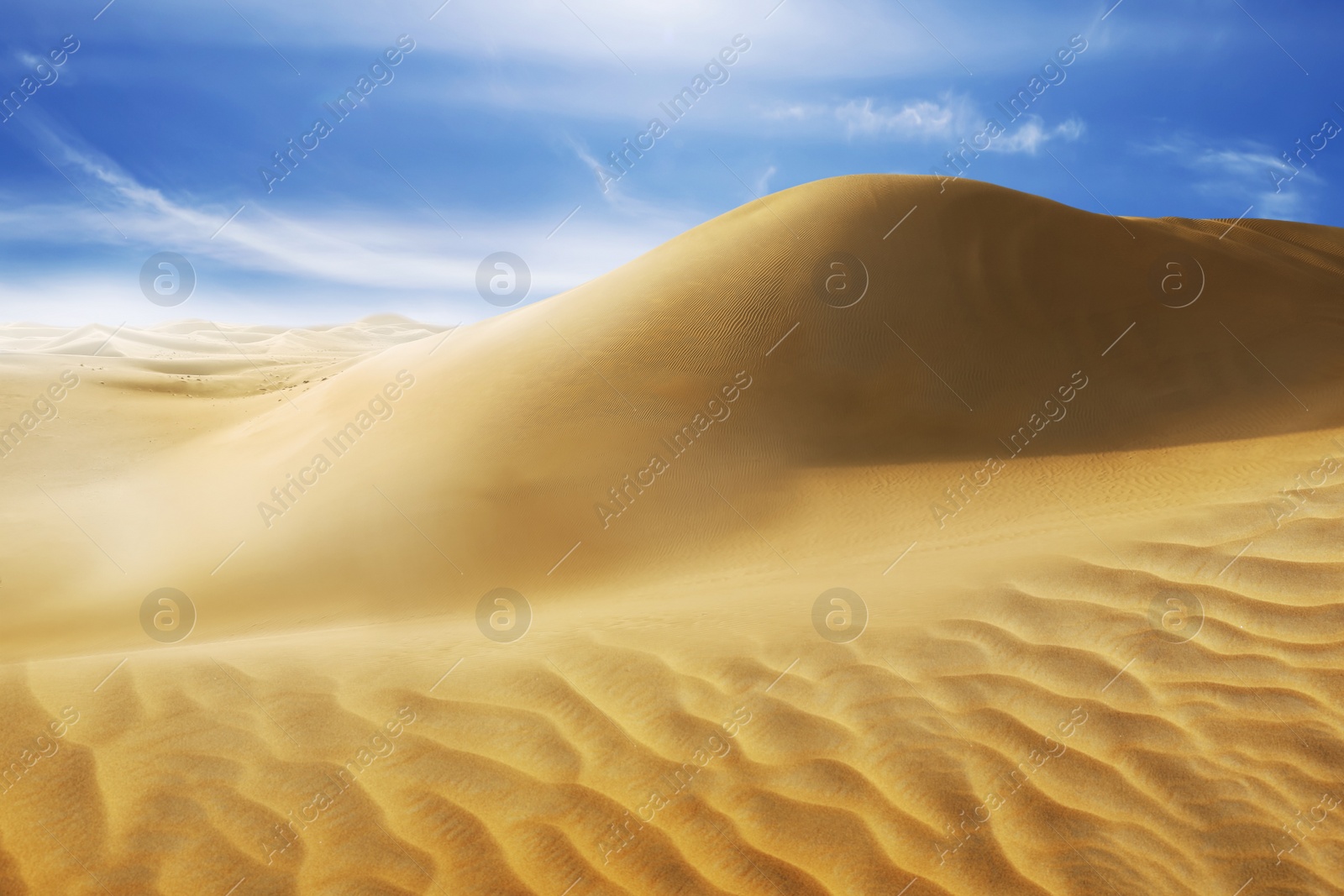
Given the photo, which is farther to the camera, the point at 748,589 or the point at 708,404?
the point at 708,404

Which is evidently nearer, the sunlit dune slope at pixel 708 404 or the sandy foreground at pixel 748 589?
the sandy foreground at pixel 748 589

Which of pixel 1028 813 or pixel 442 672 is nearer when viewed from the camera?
pixel 1028 813

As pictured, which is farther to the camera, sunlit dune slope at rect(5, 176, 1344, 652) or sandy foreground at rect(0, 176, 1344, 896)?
sunlit dune slope at rect(5, 176, 1344, 652)

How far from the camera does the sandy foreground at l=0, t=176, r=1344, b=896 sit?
2.85 metres

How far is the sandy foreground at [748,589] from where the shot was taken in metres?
2.85

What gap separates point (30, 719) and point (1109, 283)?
14.0 metres

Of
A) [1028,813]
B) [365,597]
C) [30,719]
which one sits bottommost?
[1028,813]

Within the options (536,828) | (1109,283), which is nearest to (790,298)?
(1109,283)

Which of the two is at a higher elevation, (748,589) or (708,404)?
(708,404)

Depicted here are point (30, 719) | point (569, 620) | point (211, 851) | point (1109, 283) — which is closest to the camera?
point (211, 851)

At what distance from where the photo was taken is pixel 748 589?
6.12 metres

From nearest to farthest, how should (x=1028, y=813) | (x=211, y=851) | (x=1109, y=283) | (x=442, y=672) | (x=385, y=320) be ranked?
(x=211, y=851) → (x=1028, y=813) → (x=442, y=672) → (x=1109, y=283) → (x=385, y=320)

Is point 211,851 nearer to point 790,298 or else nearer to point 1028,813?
point 1028,813

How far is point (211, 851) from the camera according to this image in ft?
9.05
